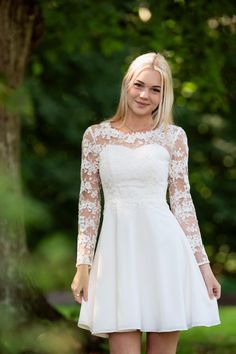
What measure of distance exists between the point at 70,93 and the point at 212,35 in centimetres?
678

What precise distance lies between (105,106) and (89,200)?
1213 cm

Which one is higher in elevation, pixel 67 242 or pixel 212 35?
pixel 212 35

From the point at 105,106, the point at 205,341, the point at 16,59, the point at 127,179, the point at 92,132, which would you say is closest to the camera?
the point at 127,179

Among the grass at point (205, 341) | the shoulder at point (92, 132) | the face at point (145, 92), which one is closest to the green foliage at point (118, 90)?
the shoulder at point (92, 132)

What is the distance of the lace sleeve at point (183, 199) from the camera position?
13.5ft

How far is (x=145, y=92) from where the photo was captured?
4082 mm

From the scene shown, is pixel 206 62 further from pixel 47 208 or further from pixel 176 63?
pixel 47 208

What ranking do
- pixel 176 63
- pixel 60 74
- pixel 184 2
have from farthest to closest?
pixel 60 74
pixel 176 63
pixel 184 2

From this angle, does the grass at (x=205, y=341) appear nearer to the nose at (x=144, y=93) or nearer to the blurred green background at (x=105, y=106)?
the blurred green background at (x=105, y=106)

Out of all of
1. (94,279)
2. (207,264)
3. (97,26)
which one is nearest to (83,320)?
(94,279)

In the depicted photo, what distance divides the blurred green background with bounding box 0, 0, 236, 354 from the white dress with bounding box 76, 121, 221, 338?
0.38m

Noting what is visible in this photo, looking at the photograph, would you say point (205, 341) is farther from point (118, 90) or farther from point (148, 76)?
point (118, 90)

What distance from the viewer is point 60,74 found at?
1548cm

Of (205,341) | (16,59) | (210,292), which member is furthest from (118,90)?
(210,292)
